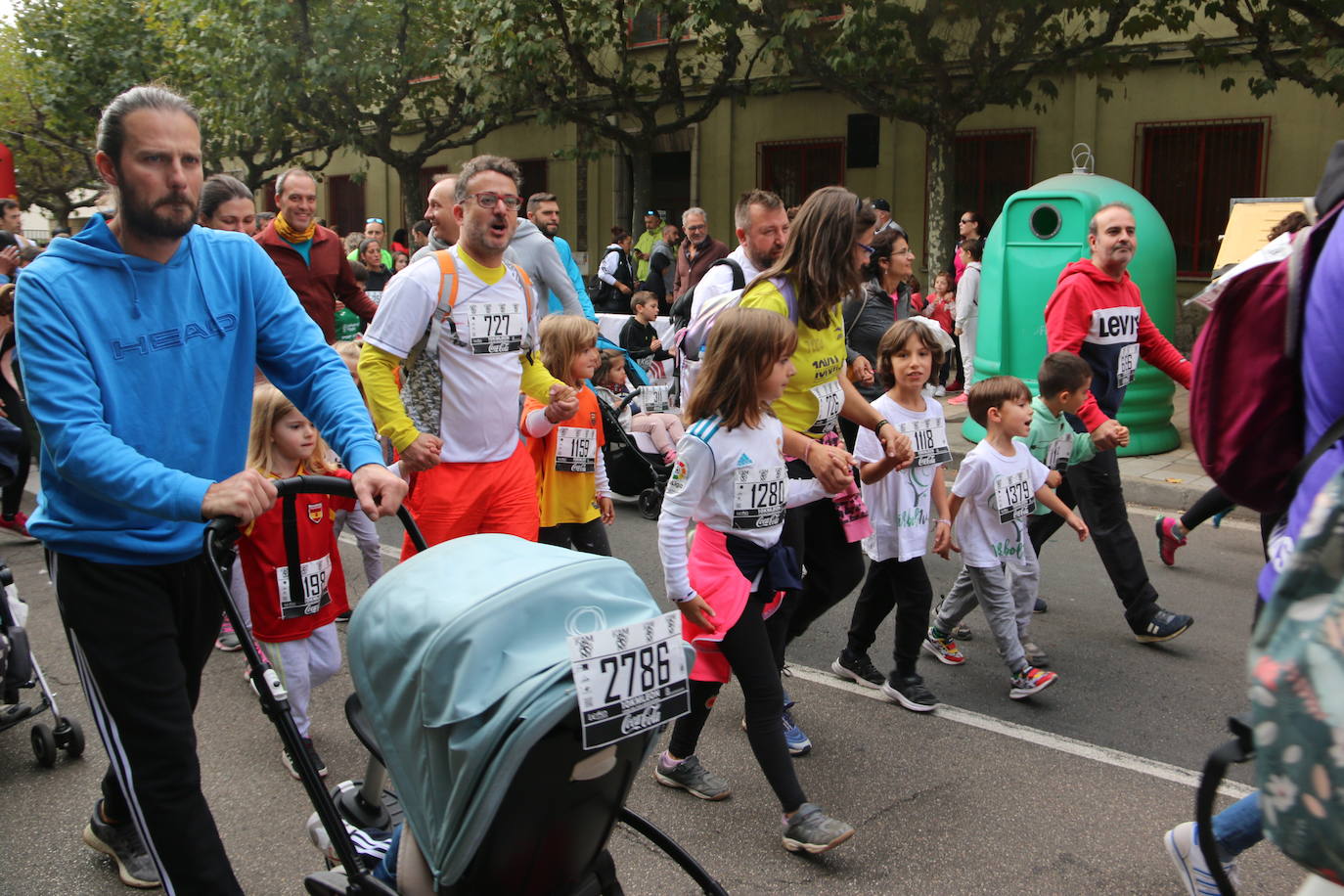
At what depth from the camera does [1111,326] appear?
579 cm

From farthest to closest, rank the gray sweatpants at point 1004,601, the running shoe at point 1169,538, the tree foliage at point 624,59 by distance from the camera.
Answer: the tree foliage at point 624,59, the running shoe at point 1169,538, the gray sweatpants at point 1004,601

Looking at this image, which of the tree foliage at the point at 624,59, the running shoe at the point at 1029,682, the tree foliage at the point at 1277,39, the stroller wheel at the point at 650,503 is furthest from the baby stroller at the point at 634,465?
the tree foliage at the point at 624,59

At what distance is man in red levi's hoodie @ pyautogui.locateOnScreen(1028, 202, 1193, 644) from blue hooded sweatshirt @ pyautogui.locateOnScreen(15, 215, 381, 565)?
149 inches

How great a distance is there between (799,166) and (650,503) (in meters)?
14.1

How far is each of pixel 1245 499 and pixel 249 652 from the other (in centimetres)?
205

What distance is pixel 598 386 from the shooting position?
9156mm

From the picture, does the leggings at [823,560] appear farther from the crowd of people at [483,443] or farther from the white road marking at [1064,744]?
the white road marking at [1064,744]

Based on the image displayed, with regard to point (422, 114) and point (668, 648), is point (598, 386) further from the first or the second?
point (422, 114)

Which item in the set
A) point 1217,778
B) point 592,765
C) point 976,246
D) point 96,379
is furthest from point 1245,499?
point 976,246

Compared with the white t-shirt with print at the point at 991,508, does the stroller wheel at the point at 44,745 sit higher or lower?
lower

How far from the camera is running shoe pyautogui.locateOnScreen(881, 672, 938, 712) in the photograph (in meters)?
4.96

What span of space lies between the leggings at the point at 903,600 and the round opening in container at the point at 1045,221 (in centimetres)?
628

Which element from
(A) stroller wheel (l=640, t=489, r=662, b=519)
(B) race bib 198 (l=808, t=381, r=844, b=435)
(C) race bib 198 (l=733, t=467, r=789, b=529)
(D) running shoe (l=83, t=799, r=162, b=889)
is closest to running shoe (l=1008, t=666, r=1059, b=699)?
(B) race bib 198 (l=808, t=381, r=844, b=435)

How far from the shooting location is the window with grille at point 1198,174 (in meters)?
16.4
